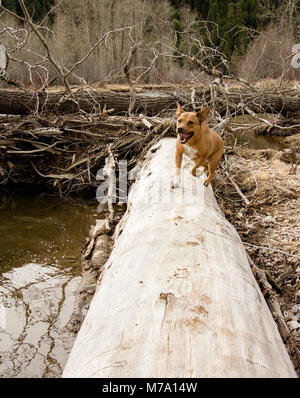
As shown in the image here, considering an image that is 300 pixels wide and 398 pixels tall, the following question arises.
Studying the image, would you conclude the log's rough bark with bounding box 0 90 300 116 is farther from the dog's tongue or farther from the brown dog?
the dog's tongue

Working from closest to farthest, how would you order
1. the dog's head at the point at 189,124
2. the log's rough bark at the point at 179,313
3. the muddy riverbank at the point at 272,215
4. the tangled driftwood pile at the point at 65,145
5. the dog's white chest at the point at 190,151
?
the log's rough bark at the point at 179,313 → the dog's head at the point at 189,124 → the dog's white chest at the point at 190,151 → the muddy riverbank at the point at 272,215 → the tangled driftwood pile at the point at 65,145

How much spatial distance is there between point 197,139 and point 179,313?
1318 millimetres

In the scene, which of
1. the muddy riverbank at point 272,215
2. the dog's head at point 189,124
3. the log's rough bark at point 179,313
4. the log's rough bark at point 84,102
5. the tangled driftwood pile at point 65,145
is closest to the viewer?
the log's rough bark at point 179,313

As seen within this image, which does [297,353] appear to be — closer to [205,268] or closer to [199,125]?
[205,268]

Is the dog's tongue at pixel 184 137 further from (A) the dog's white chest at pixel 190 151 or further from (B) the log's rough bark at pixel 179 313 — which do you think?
(B) the log's rough bark at pixel 179 313

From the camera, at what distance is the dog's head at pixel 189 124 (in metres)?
2.40

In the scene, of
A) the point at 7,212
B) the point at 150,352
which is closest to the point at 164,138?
the point at 7,212

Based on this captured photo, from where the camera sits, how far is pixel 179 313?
1755 millimetres

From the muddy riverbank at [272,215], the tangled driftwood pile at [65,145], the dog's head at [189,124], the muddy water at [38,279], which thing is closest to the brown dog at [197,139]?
the dog's head at [189,124]

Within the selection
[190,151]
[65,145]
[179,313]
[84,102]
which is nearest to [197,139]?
[190,151]

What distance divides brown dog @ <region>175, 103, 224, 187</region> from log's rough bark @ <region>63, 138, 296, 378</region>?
507 mm

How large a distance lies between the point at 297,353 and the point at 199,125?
1687 mm

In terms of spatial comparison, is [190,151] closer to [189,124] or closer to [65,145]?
[189,124]
